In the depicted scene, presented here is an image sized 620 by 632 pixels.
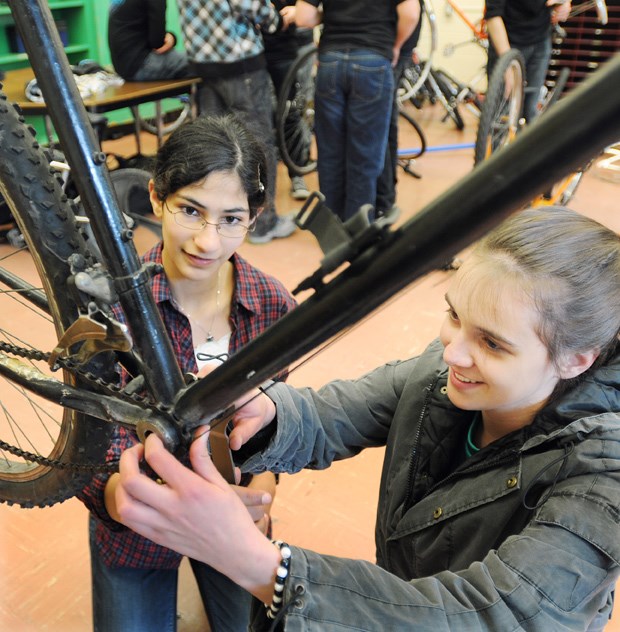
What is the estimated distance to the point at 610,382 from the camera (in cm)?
67

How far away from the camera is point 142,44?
2.76m

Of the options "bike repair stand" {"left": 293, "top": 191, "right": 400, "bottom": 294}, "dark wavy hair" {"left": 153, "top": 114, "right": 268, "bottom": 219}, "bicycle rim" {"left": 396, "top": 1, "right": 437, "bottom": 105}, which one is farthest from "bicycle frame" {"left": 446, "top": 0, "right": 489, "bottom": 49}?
"bike repair stand" {"left": 293, "top": 191, "right": 400, "bottom": 294}

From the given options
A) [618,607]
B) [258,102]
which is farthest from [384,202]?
[618,607]

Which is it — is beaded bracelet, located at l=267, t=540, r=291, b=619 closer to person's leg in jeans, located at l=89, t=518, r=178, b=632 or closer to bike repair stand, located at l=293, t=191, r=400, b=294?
bike repair stand, located at l=293, t=191, r=400, b=294

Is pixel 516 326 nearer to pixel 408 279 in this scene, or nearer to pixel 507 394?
pixel 507 394

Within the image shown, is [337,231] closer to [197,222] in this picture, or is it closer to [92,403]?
[92,403]

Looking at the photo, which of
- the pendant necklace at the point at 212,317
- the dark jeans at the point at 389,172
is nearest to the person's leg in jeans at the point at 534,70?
the dark jeans at the point at 389,172

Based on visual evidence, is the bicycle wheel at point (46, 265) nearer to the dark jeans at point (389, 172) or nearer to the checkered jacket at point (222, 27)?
the checkered jacket at point (222, 27)

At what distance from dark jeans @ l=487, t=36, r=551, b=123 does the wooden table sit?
130cm

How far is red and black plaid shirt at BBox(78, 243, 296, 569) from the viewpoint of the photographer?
2.96 feet

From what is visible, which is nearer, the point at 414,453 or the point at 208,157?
the point at 414,453

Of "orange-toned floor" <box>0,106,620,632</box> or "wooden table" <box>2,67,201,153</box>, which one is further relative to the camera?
"wooden table" <box>2,67,201,153</box>

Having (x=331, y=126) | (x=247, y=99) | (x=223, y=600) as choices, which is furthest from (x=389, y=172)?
(x=223, y=600)

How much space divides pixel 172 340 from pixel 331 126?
1565 mm
